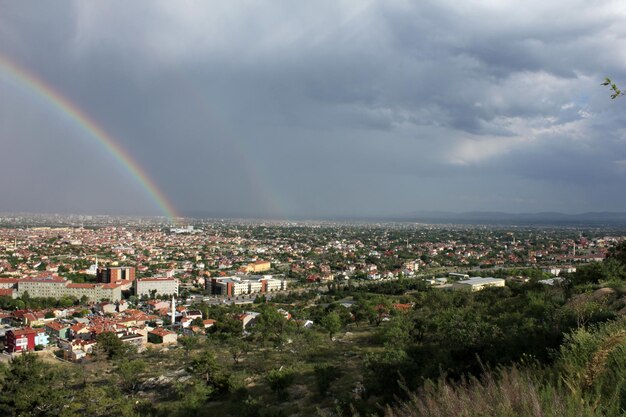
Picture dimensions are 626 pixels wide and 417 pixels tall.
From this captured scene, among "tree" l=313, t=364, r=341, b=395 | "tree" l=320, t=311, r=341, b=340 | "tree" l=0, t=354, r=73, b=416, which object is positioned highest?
"tree" l=313, t=364, r=341, b=395

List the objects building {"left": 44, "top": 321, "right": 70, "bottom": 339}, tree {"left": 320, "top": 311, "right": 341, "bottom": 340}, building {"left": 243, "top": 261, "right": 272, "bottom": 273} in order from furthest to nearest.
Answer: building {"left": 243, "top": 261, "right": 272, "bottom": 273}
building {"left": 44, "top": 321, "right": 70, "bottom": 339}
tree {"left": 320, "top": 311, "right": 341, "bottom": 340}

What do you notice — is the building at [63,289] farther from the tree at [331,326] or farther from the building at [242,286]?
the tree at [331,326]

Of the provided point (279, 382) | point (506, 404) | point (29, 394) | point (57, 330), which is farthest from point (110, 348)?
point (506, 404)

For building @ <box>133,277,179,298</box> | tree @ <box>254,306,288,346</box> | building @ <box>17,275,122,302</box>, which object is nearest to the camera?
A: tree @ <box>254,306,288,346</box>

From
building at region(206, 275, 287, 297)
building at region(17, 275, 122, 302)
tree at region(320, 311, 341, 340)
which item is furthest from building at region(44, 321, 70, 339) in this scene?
building at region(206, 275, 287, 297)

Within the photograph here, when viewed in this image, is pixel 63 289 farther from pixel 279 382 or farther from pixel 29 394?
pixel 279 382

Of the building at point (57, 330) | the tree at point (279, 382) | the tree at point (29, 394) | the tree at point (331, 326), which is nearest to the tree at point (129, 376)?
the tree at point (29, 394)

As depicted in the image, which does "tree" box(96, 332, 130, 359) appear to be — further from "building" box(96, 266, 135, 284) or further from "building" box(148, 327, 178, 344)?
"building" box(96, 266, 135, 284)

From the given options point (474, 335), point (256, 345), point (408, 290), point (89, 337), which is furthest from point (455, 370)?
point (408, 290)
